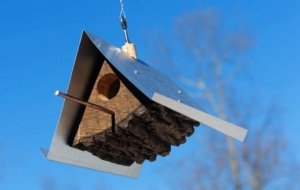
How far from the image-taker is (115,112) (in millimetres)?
2715

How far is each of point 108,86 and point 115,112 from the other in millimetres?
276

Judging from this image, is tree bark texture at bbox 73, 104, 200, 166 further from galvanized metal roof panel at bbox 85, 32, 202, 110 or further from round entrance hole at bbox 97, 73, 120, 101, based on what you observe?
round entrance hole at bbox 97, 73, 120, 101

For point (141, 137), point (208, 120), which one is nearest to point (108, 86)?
point (141, 137)

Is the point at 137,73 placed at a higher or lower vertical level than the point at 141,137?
higher

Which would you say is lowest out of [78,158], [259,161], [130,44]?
[78,158]

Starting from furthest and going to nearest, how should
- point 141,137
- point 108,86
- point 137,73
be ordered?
point 108,86, point 141,137, point 137,73

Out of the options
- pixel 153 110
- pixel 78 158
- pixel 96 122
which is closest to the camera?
pixel 153 110

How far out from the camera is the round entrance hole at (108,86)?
2877mm

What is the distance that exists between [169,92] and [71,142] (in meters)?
0.72

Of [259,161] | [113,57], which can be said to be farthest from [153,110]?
[259,161]

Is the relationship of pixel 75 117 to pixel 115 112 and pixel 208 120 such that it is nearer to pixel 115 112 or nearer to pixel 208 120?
pixel 115 112

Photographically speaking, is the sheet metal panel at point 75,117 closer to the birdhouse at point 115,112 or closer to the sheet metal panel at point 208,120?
the birdhouse at point 115,112

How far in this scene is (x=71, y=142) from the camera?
2979mm

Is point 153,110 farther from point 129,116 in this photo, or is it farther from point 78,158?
point 78,158
